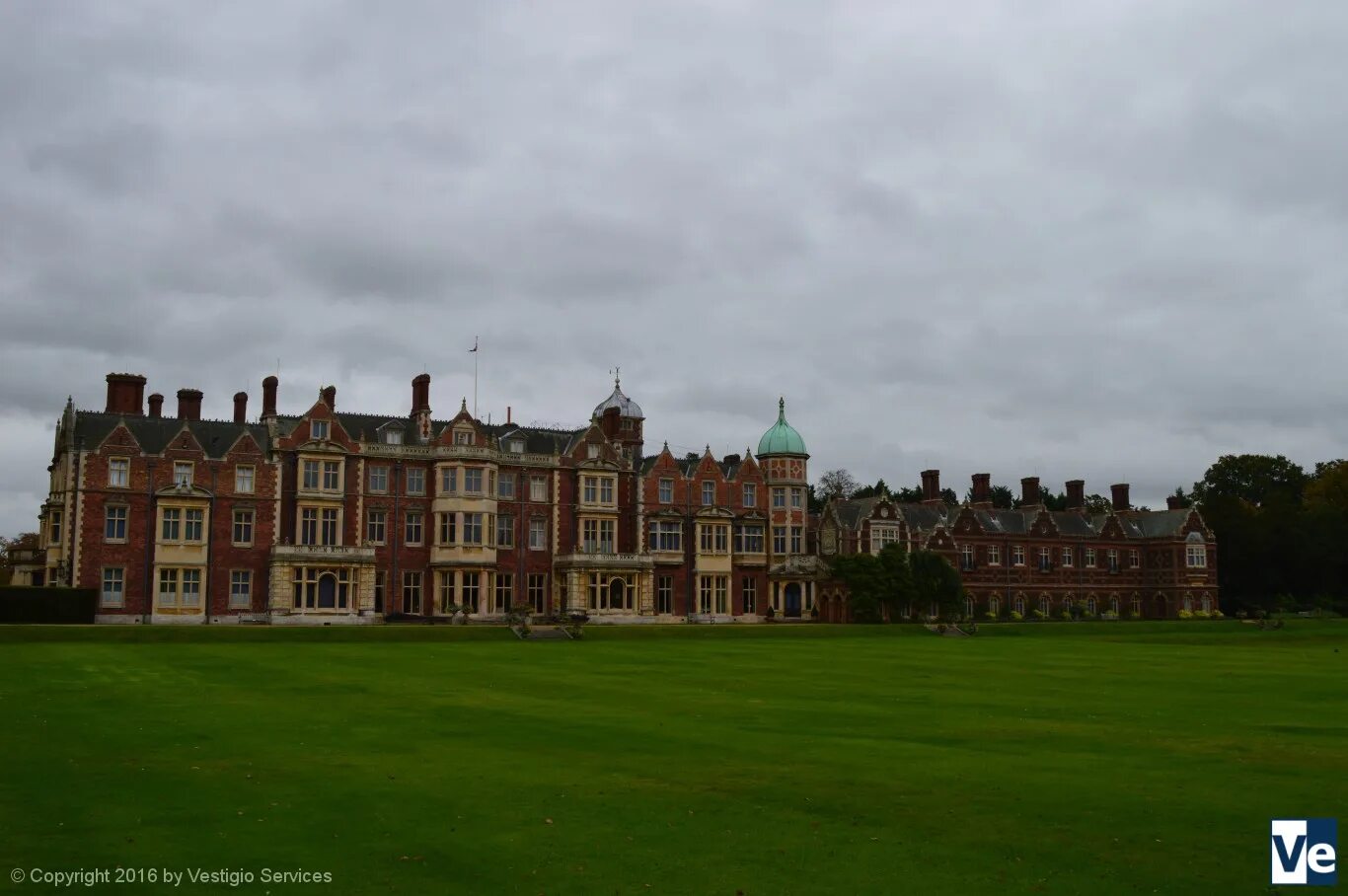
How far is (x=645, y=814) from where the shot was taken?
43.5ft

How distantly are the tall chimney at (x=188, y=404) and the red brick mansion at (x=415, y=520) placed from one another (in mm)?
72

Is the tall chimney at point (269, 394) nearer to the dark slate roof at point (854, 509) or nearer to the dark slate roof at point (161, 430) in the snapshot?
the dark slate roof at point (161, 430)

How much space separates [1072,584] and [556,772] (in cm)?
8544

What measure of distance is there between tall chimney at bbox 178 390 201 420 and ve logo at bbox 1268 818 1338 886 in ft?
194

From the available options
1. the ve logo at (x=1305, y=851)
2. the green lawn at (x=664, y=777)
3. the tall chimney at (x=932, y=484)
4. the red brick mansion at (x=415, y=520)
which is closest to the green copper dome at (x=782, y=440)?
the red brick mansion at (x=415, y=520)

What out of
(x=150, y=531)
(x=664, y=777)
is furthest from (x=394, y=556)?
(x=664, y=777)

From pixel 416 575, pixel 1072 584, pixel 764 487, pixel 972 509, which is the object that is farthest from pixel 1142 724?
pixel 1072 584

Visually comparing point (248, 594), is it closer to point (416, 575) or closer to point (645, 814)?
point (416, 575)

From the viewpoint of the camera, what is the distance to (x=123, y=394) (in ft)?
203

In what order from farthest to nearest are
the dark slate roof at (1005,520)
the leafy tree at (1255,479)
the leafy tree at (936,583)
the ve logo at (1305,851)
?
1. the leafy tree at (1255,479)
2. the dark slate roof at (1005,520)
3. the leafy tree at (936,583)
4. the ve logo at (1305,851)

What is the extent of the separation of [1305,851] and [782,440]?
65325mm

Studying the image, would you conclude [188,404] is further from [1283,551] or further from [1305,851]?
[1283,551]

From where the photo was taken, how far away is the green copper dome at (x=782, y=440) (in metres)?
76.5

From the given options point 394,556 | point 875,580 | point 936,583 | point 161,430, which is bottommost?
point 936,583
